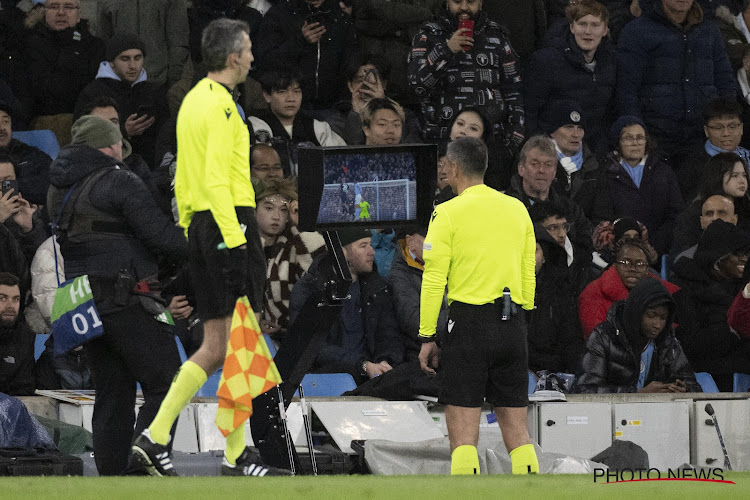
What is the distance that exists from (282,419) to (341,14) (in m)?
5.90

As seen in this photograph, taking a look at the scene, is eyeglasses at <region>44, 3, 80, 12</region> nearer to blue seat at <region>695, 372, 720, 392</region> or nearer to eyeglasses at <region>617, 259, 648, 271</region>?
eyeglasses at <region>617, 259, 648, 271</region>

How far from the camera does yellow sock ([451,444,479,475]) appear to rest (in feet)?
24.4

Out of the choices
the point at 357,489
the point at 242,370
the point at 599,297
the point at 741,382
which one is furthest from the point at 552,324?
the point at 357,489

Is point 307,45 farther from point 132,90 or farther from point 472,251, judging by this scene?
point 472,251

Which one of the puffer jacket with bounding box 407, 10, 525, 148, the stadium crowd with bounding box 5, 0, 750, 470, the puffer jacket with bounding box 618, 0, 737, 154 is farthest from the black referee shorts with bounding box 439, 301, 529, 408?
the puffer jacket with bounding box 618, 0, 737, 154

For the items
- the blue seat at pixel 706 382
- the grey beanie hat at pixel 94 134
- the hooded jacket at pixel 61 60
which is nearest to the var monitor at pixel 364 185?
the grey beanie hat at pixel 94 134

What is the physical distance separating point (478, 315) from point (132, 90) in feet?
17.4

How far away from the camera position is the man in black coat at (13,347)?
951cm

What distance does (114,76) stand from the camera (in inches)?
466

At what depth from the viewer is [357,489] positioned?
→ 19.6 ft

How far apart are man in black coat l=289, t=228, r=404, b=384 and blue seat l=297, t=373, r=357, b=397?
0.13m

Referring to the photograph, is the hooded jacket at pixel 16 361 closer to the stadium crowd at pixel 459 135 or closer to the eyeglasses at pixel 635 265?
the stadium crowd at pixel 459 135

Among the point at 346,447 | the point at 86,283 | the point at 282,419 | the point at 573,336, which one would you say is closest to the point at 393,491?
the point at 282,419

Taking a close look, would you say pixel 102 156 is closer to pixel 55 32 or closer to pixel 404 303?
pixel 404 303
